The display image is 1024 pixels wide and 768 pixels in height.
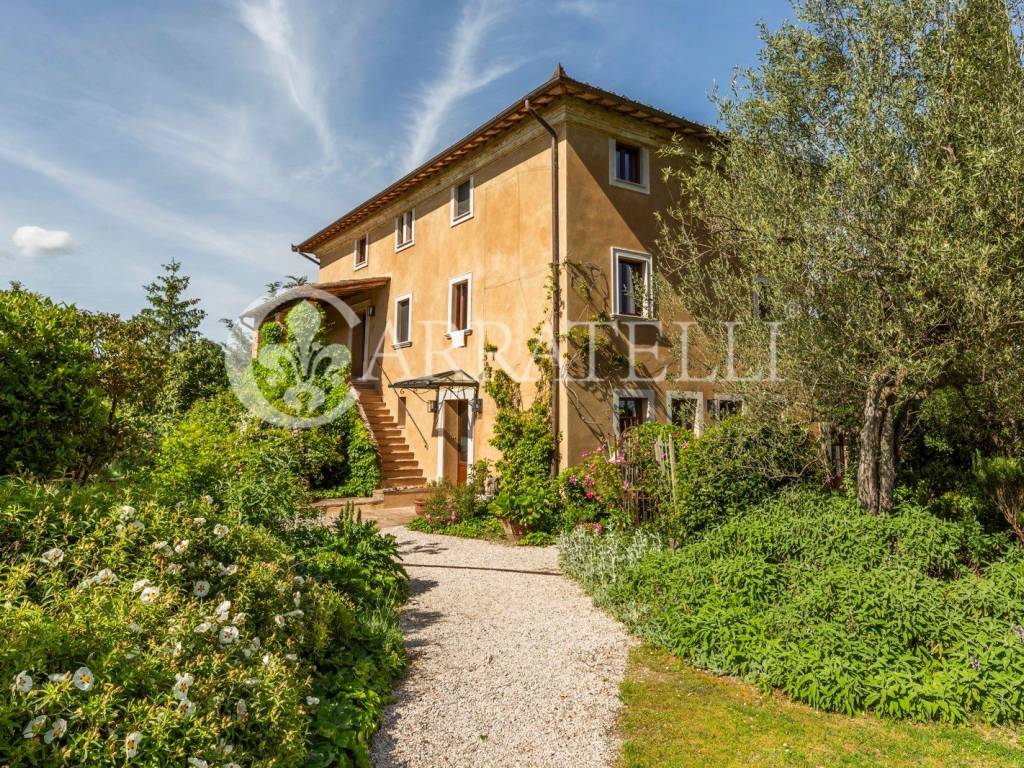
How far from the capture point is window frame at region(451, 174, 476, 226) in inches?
564

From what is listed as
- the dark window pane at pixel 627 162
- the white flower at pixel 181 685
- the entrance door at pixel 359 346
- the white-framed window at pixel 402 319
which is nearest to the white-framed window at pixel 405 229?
the white-framed window at pixel 402 319

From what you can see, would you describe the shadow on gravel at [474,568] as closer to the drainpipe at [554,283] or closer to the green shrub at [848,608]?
the green shrub at [848,608]

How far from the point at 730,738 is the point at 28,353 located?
5983 millimetres

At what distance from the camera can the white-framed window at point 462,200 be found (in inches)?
571

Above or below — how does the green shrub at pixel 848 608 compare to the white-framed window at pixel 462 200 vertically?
below

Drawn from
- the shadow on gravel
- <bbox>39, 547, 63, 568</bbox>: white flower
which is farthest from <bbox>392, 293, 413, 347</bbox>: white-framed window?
<bbox>39, 547, 63, 568</bbox>: white flower

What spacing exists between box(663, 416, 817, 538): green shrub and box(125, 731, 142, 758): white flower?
6.80 meters

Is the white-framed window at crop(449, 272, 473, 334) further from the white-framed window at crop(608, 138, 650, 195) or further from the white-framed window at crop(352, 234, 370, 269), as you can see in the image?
the white-framed window at crop(352, 234, 370, 269)

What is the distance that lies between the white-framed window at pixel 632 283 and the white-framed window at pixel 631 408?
1.55 meters

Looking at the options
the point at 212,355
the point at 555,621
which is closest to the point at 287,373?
the point at 212,355

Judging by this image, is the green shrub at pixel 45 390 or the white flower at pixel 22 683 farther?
the green shrub at pixel 45 390

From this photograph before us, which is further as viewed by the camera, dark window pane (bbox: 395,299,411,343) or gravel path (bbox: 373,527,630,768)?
dark window pane (bbox: 395,299,411,343)

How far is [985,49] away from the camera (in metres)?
6.30

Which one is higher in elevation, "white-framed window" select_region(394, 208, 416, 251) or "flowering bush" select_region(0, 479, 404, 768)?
"white-framed window" select_region(394, 208, 416, 251)
